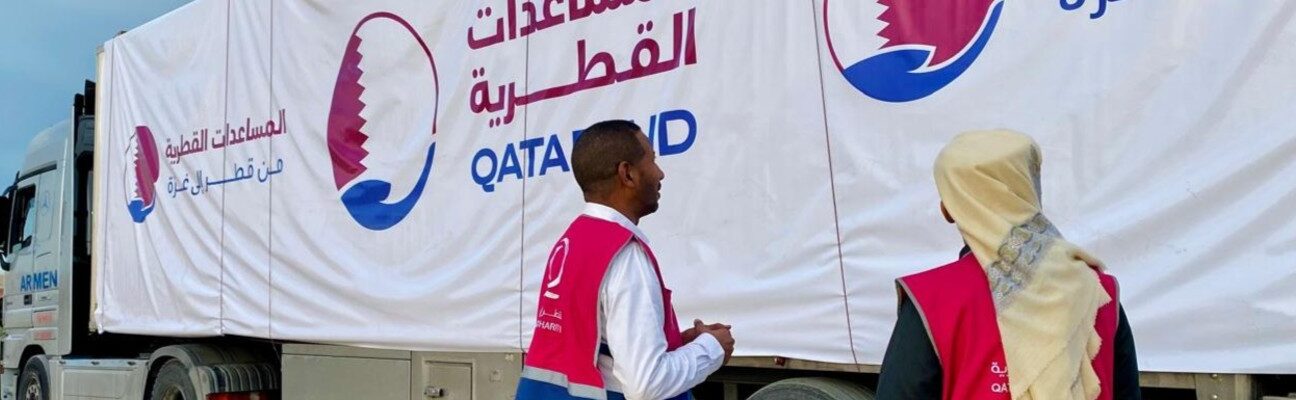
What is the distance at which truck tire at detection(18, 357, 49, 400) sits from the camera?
8445 mm

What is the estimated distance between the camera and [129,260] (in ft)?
24.7

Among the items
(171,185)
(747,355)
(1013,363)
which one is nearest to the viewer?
(1013,363)

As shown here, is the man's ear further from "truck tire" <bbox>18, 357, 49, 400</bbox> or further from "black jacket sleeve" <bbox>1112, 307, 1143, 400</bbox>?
"truck tire" <bbox>18, 357, 49, 400</bbox>

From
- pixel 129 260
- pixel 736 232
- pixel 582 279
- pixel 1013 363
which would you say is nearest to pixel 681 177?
pixel 736 232

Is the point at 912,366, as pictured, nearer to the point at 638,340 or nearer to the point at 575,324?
the point at 638,340

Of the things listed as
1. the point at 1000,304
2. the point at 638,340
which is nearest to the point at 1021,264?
the point at 1000,304

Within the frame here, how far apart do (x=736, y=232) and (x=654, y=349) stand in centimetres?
164

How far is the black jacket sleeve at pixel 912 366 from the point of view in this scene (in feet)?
5.58

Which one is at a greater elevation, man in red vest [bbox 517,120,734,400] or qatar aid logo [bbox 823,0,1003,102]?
qatar aid logo [bbox 823,0,1003,102]

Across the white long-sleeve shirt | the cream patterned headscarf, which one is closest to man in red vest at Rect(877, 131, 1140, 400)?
the cream patterned headscarf

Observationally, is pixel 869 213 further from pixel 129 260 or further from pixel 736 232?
pixel 129 260

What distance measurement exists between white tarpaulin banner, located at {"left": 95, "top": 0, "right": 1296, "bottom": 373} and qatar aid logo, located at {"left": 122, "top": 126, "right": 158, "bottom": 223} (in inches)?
8.2

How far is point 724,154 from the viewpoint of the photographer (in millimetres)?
A: 3959

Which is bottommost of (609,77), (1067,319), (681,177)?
(1067,319)
